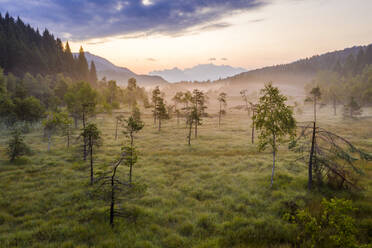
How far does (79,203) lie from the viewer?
1436cm

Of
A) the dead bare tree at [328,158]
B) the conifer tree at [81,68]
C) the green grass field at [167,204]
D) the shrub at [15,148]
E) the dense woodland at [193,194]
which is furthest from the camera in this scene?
the conifer tree at [81,68]

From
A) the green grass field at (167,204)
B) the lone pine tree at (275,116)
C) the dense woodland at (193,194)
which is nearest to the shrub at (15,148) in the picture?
the dense woodland at (193,194)

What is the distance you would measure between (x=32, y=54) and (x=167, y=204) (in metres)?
122

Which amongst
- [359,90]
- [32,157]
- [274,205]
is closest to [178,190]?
[274,205]

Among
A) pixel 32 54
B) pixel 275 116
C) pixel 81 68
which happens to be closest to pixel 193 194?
pixel 275 116

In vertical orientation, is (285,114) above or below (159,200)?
above

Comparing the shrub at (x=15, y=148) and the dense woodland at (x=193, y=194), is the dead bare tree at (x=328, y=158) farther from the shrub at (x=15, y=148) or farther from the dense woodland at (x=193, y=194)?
the shrub at (x=15, y=148)

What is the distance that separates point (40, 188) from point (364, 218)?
1019 inches

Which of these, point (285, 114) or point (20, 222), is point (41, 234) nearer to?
point (20, 222)

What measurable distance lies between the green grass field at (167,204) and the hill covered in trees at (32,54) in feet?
308

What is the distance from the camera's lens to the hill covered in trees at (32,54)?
86.9m

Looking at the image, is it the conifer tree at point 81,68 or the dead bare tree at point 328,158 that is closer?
the dead bare tree at point 328,158

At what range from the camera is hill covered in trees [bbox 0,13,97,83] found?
86938 mm

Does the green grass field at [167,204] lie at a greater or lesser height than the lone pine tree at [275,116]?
lesser
